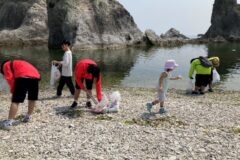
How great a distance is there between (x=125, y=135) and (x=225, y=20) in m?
118

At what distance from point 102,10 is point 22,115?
213 feet

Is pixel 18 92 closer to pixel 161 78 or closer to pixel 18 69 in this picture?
pixel 18 69

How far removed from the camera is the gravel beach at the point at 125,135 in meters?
9.52

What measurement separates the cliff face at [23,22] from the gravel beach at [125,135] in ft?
213

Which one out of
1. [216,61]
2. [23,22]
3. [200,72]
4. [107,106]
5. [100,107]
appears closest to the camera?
[100,107]

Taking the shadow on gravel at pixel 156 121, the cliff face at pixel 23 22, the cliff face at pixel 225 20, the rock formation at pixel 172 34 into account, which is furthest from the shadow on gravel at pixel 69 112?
the cliff face at pixel 225 20

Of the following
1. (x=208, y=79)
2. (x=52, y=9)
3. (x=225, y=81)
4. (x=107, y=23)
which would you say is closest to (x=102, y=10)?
(x=107, y=23)

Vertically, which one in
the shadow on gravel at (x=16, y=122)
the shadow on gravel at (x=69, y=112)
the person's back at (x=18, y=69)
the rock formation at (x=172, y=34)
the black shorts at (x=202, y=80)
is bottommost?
the shadow on gravel at (x=16, y=122)

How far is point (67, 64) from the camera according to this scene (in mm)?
16641

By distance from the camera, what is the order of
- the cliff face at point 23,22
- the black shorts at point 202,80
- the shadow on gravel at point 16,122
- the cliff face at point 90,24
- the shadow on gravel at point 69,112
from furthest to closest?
the cliff face at point 23,22 → the cliff face at point 90,24 → the black shorts at point 202,80 → the shadow on gravel at point 69,112 → the shadow on gravel at point 16,122

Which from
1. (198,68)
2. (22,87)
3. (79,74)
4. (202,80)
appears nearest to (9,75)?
(22,87)

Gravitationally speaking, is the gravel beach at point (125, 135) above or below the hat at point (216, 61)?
below

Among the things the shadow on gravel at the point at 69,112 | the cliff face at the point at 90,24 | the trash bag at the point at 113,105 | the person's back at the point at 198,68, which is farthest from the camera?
the cliff face at the point at 90,24

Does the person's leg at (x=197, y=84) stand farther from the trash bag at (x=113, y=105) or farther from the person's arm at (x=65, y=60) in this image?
the person's arm at (x=65, y=60)
